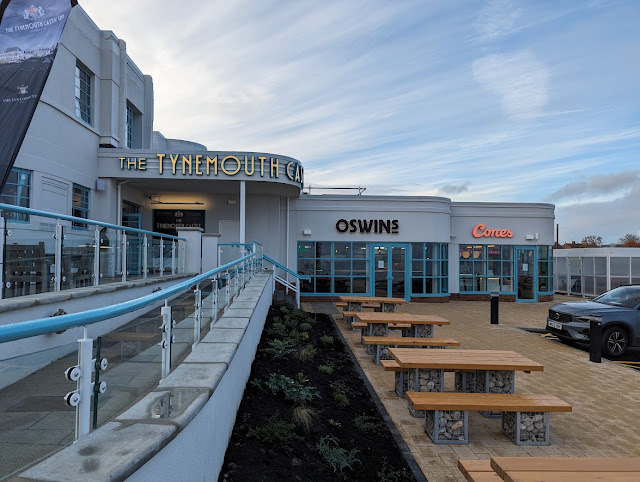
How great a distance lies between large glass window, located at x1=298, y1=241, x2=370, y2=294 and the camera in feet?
64.4

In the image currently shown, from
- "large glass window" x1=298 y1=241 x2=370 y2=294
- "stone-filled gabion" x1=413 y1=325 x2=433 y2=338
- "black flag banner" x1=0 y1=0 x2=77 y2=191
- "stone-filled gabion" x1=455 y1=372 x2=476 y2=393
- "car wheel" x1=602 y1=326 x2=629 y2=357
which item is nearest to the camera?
"stone-filled gabion" x1=455 y1=372 x2=476 y2=393

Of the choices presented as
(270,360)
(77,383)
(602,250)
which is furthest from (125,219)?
(602,250)

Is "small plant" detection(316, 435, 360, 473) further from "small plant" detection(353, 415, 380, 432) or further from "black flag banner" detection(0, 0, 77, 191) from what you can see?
"black flag banner" detection(0, 0, 77, 191)

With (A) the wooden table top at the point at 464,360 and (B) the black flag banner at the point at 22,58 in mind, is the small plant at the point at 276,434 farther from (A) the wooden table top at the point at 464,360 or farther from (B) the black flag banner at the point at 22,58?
(B) the black flag banner at the point at 22,58

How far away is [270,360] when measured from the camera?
22.6 feet

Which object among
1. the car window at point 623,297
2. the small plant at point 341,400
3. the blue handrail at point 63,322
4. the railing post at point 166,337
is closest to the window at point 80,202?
the small plant at point 341,400

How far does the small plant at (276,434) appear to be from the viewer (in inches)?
162

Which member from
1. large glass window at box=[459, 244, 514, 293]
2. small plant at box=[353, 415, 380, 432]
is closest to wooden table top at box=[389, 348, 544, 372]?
small plant at box=[353, 415, 380, 432]

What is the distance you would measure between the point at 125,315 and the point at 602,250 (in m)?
25.5

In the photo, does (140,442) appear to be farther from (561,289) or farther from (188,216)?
(561,289)

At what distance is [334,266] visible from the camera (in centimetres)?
1975

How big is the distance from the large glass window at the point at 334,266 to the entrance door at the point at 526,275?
24.0 ft

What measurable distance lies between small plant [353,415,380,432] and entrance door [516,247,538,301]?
1763cm

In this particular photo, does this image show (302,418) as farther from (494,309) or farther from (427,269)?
(427,269)
